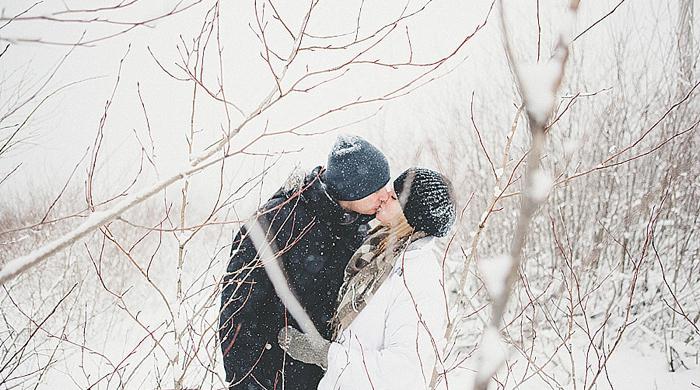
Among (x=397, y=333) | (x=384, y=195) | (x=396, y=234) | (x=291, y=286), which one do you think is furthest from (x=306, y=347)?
(x=384, y=195)

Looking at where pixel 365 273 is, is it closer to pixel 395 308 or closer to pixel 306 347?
pixel 395 308

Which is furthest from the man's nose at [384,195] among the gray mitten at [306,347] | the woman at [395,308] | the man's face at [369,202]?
the gray mitten at [306,347]

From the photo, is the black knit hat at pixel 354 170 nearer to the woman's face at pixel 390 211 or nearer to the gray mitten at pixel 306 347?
the woman's face at pixel 390 211

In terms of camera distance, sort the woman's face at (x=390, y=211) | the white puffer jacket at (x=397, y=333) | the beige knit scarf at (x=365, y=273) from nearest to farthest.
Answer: the white puffer jacket at (x=397, y=333)
the beige knit scarf at (x=365, y=273)
the woman's face at (x=390, y=211)

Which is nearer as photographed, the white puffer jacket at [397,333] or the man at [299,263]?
the white puffer jacket at [397,333]

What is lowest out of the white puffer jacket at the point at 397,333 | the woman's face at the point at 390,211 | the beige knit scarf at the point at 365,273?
the white puffer jacket at the point at 397,333

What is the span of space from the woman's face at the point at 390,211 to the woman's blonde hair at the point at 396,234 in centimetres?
4

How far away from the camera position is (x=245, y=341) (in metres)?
1.65

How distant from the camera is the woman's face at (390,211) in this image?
1622 millimetres

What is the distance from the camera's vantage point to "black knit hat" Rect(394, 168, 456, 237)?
1448mm

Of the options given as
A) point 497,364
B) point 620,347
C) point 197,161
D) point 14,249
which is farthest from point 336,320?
point 14,249

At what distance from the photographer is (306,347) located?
155cm

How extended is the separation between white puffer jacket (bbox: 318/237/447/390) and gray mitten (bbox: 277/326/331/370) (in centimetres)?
6

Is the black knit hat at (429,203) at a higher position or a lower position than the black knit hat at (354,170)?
lower
